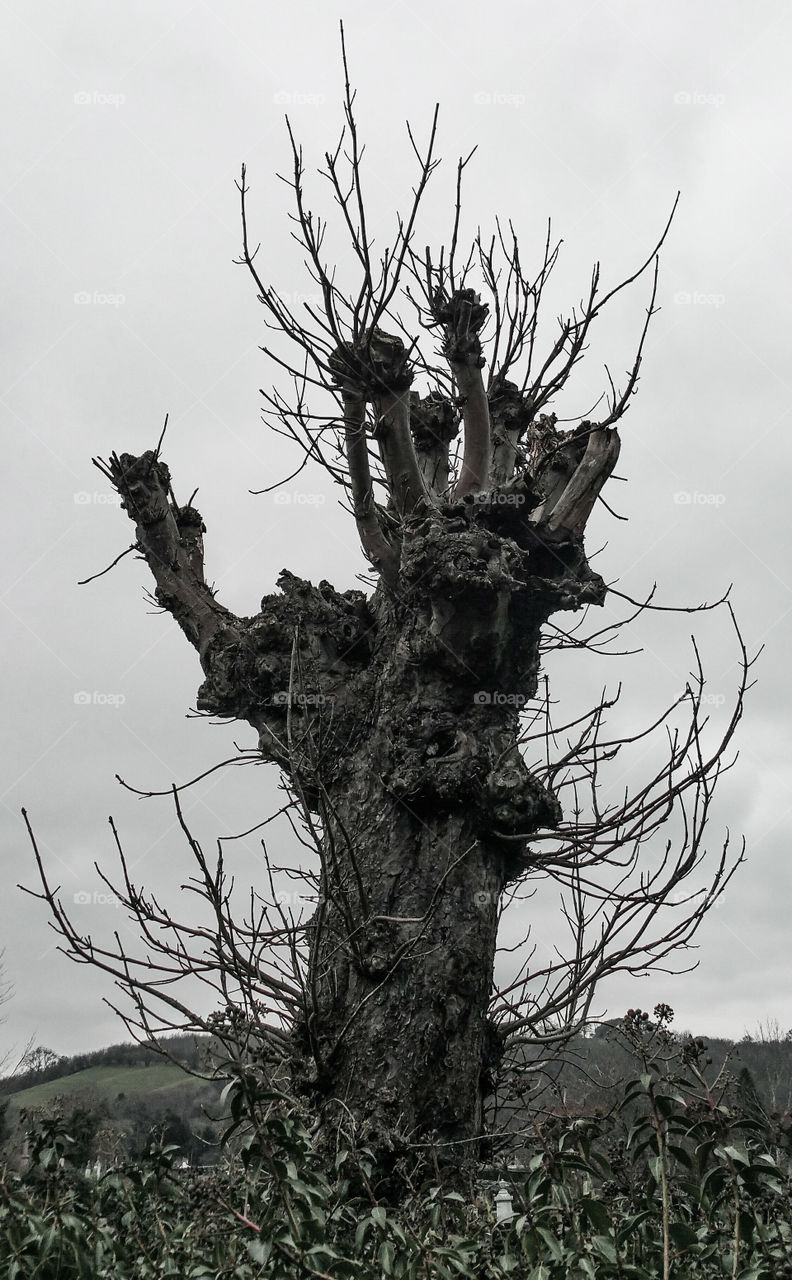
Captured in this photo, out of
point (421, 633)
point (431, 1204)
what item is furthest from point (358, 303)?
point (431, 1204)

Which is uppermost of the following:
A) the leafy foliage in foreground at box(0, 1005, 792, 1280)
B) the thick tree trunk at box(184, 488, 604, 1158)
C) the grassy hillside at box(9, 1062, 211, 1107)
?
the thick tree trunk at box(184, 488, 604, 1158)

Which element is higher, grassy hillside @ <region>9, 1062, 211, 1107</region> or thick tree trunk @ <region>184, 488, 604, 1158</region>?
thick tree trunk @ <region>184, 488, 604, 1158</region>

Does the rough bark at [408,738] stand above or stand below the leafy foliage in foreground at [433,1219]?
above

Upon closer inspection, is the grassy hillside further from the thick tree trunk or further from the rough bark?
the thick tree trunk

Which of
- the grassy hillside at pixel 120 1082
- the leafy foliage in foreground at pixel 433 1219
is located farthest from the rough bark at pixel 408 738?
the grassy hillside at pixel 120 1082

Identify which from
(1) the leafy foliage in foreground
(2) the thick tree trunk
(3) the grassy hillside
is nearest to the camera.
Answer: (1) the leafy foliage in foreground


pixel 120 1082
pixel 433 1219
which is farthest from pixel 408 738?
pixel 120 1082

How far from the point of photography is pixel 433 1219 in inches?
77.9

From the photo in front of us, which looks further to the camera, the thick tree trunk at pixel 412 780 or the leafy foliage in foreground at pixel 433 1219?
the thick tree trunk at pixel 412 780

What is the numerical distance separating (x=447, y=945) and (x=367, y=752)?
3.38 ft

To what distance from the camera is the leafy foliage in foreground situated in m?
1.63

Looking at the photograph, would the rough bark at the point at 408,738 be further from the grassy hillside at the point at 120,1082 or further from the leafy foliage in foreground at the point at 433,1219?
the grassy hillside at the point at 120,1082

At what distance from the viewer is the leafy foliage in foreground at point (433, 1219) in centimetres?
163

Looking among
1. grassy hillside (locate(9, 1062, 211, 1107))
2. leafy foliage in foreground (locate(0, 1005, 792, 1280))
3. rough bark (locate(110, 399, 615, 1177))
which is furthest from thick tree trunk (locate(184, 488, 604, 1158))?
grassy hillside (locate(9, 1062, 211, 1107))
